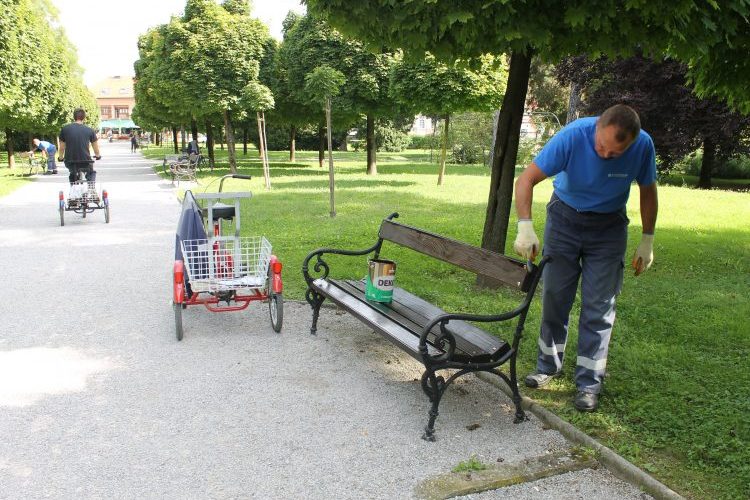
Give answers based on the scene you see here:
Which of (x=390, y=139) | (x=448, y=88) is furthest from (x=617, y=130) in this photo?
(x=390, y=139)

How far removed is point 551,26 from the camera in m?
4.76

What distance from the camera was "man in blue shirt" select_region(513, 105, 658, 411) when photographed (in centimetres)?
383

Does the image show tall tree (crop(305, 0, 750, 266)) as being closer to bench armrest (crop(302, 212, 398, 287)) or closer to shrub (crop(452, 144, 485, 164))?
bench armrest (crop(302, 212, 398, 287))

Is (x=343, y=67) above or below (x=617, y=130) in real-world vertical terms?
above

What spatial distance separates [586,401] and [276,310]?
110 inches

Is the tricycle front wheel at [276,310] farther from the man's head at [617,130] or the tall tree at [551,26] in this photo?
the man's head at [617,130]

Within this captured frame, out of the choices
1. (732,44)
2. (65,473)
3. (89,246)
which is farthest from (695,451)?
(89,246)

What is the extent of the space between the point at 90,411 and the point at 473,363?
2486 mm

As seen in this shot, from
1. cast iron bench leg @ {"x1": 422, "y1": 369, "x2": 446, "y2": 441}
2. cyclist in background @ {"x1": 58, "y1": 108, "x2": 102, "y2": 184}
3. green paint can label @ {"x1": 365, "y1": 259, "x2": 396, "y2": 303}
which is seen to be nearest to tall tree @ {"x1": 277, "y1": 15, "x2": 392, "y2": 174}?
cyclist in background @ {"x1": 58, "y1": 108, "x2": 102, "y2": 184}

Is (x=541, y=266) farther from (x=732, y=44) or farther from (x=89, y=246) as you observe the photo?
(x=89, y=246)

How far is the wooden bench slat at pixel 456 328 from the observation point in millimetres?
3969

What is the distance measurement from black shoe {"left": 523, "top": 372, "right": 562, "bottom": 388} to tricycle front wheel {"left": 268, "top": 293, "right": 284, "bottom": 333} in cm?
220

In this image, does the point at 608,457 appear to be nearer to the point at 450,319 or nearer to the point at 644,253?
the point at 450,319

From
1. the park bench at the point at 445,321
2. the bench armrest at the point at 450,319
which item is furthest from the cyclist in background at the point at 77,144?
the bench armrest at the point at 450,319
